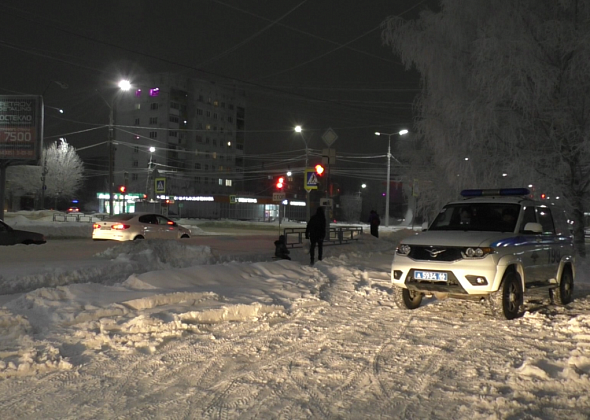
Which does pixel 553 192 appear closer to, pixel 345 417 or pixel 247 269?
pixel 247 269

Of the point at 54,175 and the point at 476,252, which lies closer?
the point at 476,252

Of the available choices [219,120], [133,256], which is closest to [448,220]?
[133,256]

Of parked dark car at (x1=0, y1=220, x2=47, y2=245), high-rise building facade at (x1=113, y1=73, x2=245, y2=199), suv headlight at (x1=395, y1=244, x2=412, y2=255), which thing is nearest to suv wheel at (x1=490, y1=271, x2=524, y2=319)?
suv headlight at (x1=395, y1=244, x2=412, y2=255)

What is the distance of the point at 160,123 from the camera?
312 feet

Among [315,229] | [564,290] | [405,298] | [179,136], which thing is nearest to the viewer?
[405,298]

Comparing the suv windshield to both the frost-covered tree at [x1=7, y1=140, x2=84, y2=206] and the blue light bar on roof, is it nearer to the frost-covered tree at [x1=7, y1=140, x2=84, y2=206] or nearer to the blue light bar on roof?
the blue light bar on roof

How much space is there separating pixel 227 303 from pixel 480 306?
15.1 feet

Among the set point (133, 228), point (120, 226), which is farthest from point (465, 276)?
point (120, 226)

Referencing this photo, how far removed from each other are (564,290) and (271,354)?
6659mm

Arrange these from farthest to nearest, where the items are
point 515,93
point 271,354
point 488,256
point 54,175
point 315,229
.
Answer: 1. point 54,175
2. point 515,93
3. point 315,229
4. point 488,256
5. point 271,354

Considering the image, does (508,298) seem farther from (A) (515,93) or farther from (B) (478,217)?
(A) (515,93)

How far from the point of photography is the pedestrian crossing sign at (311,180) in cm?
2038

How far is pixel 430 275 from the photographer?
8148mm

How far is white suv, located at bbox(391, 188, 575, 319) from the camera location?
26.0 ft
